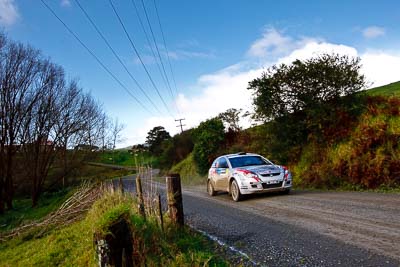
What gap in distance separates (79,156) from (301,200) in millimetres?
29890

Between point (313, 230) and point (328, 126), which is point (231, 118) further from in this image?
point (313, 230)

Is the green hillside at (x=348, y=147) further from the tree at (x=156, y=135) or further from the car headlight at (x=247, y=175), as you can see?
the tree at (x=156, y=135)

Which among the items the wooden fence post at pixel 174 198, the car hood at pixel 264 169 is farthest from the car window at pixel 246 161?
the wooden fence post at pixel 174 198

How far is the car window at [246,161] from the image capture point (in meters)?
12.3

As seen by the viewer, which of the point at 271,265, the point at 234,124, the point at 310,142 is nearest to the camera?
the point at 271,265

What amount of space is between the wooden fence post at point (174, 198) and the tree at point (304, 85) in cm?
1096

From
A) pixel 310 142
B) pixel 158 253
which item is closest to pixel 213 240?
pixel 158 253

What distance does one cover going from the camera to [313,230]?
19.7 feet

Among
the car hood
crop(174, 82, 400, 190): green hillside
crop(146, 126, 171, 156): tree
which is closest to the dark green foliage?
crop(174, 82, 400, 190): green hillside

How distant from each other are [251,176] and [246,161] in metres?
1.48

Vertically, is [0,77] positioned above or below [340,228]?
above

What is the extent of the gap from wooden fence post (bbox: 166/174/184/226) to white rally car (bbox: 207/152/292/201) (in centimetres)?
496

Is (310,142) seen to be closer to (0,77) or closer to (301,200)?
(301,200)

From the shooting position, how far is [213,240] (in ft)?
19.9
